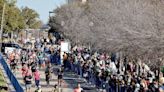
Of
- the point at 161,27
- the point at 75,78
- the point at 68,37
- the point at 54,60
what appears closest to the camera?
the point at 161,27

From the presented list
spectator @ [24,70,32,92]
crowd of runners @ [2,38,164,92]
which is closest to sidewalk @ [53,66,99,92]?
crowd of runners @ [2,38,164,92]

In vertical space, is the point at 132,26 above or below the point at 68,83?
above

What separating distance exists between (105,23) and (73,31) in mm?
23669

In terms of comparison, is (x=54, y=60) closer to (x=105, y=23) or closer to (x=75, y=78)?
(x=75, y=78)

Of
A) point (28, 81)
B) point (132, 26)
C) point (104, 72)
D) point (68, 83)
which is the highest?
point (132, 26)

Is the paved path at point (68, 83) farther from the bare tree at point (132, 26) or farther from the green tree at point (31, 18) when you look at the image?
the green tree at point (31, 18)

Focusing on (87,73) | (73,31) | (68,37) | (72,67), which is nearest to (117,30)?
(87,73)

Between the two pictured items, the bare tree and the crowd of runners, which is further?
the crowd of runners

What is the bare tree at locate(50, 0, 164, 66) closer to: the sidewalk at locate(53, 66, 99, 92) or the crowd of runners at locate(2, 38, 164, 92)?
the crowd of runners at locate(2, 38, 164, 92)

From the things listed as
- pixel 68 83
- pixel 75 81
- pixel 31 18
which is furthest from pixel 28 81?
pixel 31 18

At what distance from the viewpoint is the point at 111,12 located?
38.0 m

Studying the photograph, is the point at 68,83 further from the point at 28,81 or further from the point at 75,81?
the point at 28,81

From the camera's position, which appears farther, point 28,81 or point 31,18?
point 31,18

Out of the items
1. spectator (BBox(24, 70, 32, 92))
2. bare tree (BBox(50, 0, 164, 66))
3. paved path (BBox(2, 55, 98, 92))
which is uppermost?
bare tree (BBox(50, 0, 164, 66))
